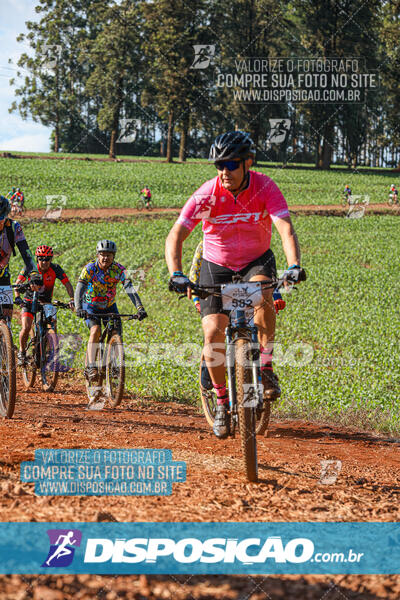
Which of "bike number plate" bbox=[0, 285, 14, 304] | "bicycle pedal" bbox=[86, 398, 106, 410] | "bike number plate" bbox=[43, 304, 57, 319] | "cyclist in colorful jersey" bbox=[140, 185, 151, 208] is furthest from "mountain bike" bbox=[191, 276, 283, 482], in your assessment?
"cyclist in colorful jersey" bbox=[140, 185, 151, 208]

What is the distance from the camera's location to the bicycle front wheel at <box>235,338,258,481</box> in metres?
4.63

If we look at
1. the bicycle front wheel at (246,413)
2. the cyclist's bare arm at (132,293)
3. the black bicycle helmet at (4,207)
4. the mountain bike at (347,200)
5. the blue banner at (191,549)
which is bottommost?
the blue banner at (191,549)

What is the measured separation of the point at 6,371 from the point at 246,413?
3.55 metres

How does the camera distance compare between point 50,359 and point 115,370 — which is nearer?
point 115,370

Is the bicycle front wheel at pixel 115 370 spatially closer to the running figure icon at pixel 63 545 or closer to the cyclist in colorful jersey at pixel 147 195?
the running figure icon at pixel 63 545

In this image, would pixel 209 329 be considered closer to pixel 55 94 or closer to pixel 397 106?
pixel 397 106

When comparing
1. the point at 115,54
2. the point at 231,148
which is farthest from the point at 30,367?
the point at 115,54

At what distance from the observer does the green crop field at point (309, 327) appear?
10.4 metres

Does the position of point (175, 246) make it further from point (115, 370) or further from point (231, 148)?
point (115, 370)

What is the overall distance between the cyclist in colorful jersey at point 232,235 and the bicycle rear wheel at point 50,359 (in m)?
4.94

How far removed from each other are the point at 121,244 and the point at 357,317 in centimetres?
1534

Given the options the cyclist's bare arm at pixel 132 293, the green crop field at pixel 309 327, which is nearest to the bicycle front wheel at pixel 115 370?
the cyclist's bare arm at pixel 132 293

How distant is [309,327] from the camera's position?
16.7 m

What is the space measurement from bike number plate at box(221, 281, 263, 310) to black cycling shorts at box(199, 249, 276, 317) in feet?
0.54
